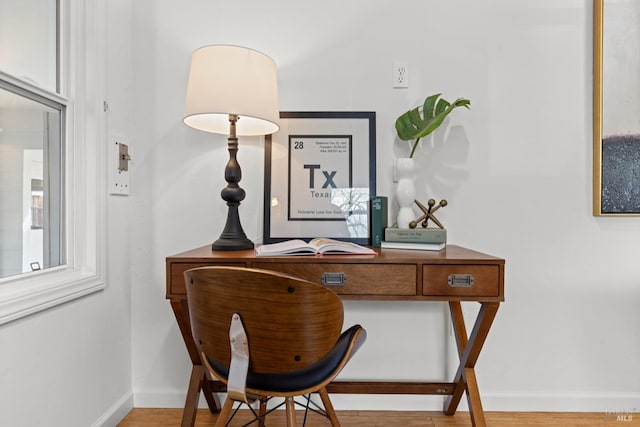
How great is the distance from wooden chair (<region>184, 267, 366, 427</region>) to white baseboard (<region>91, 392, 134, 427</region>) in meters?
0.84

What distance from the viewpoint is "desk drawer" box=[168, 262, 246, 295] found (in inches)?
50.1

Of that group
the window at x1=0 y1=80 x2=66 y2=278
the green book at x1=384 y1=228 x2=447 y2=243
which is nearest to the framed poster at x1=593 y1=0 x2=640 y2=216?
the green book at x1=384 y1=228 x2=447 y2=243

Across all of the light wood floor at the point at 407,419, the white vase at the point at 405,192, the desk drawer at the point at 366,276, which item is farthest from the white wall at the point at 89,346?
the white vase at the point at 405,192

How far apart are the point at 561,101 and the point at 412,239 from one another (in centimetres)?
100

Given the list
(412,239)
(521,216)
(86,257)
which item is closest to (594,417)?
(521,216)

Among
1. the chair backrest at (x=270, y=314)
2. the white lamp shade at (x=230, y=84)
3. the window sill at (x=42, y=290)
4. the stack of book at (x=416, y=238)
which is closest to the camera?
the chair backrest at (x=270, y=314)

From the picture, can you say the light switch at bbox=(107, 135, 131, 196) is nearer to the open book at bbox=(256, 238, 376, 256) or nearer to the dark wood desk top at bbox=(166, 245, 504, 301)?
the dark wood desk top at bbox=(166, 245, 504, 301)

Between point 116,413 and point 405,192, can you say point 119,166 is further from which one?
point 405,192

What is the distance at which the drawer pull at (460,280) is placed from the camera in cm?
125

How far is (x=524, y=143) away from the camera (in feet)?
5.65

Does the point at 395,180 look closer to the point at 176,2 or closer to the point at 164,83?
the point at 164,83

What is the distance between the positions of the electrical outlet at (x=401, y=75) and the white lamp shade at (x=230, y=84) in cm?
63

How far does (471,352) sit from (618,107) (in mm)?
1299

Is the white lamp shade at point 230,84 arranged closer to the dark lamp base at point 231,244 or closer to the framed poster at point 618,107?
the dark lamp base at point 231,244
